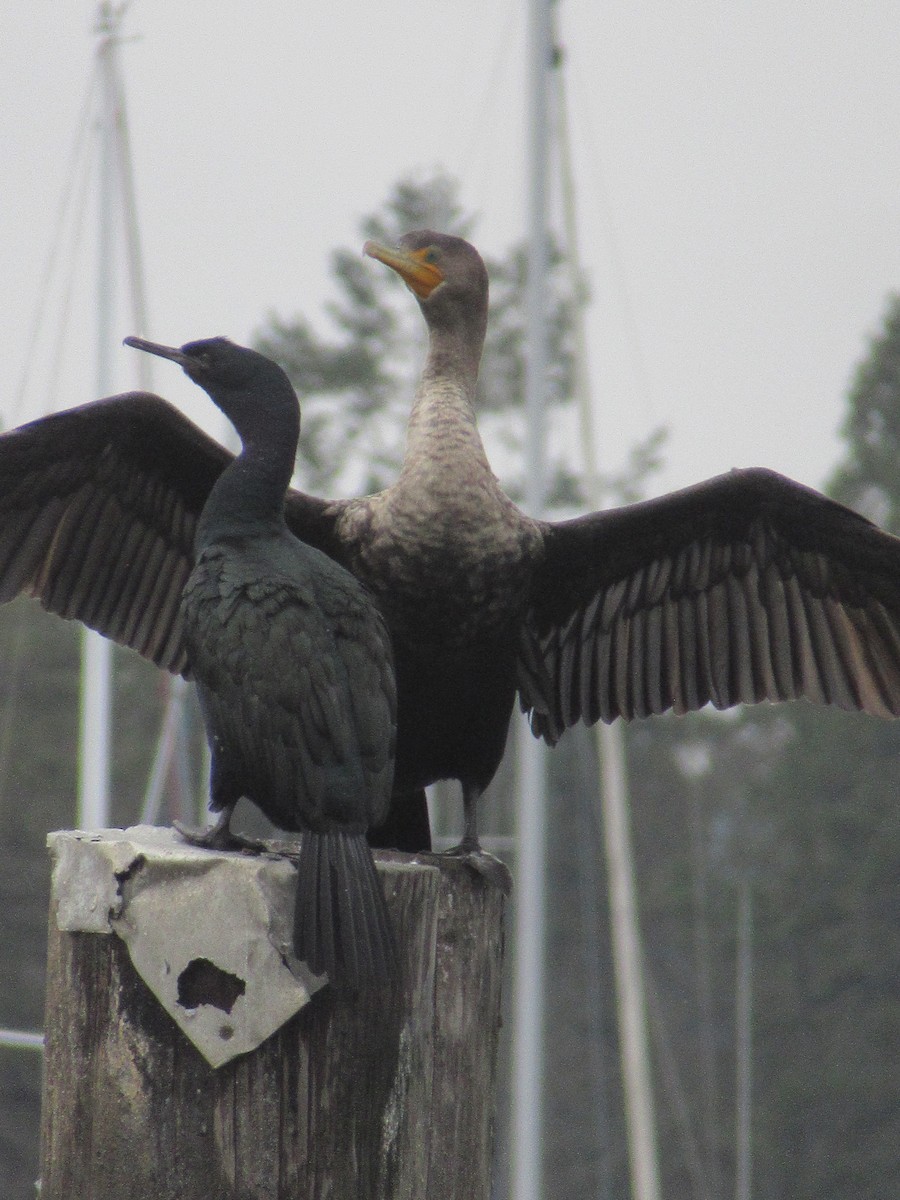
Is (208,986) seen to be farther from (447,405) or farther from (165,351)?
(447,405)

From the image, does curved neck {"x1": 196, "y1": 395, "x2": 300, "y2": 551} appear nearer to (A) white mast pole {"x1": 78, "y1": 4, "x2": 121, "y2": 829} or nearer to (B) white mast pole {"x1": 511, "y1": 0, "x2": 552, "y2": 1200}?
(B) white mast pole {"x1": 511, "y1": 0, "x2": 552, "y2": 1200}

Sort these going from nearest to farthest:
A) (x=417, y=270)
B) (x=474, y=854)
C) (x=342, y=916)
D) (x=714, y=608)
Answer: (x=342, y=916)
(x=474, y=854)
(x=417, y=270)
(x=714, y=608)

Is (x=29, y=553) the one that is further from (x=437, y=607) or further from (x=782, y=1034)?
(x=782, y=1034)

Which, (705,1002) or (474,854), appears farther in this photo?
(705,1002)

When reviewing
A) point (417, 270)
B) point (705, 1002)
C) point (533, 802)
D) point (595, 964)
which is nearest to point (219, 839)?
point (417, 270)

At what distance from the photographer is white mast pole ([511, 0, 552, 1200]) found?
1043cm

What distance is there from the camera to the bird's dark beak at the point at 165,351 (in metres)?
3.77

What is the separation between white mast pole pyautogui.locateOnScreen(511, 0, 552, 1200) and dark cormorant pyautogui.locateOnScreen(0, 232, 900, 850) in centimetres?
507

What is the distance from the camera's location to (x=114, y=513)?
15.1ft

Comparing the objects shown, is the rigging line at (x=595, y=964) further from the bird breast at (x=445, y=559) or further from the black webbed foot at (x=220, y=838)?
the black webbed foot at (x=220, y=838)

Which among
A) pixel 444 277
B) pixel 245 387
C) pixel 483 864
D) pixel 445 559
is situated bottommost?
pixel 483 864

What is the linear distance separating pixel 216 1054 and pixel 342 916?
293mm

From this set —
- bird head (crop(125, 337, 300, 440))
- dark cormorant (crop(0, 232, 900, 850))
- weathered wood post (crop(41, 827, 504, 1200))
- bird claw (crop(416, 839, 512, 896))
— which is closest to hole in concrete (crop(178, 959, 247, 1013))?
weathered wood post (crop(41, 827, 504, 1200))

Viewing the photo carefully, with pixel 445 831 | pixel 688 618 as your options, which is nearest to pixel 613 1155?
pixel 445 831
